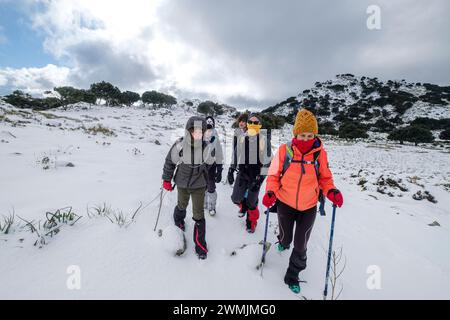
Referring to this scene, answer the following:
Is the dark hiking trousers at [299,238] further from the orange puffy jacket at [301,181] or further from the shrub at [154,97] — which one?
the shrub at [154,97]

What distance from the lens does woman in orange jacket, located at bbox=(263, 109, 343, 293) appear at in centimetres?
261

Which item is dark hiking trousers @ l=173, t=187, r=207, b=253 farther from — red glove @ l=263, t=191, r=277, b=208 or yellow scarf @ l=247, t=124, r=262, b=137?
yellow scarf @ l=247, t=124, r=262, b=137

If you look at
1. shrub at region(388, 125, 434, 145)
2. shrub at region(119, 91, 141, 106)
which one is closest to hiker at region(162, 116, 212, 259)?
shrub at region(388, 125, 434, 145)

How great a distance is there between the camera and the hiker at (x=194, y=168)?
3000 mm

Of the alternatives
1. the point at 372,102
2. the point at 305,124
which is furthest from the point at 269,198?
the point at 372,102

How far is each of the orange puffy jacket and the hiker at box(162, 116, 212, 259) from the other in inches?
40.4

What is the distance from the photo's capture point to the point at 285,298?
8.35 ft

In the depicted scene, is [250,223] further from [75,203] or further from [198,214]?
[75,203]

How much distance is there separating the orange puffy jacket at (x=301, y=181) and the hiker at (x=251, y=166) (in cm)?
108

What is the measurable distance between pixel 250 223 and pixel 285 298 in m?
1.55

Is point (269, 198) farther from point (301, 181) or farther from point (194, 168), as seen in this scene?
point (194, 168)

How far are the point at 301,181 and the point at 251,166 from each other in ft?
4.50
